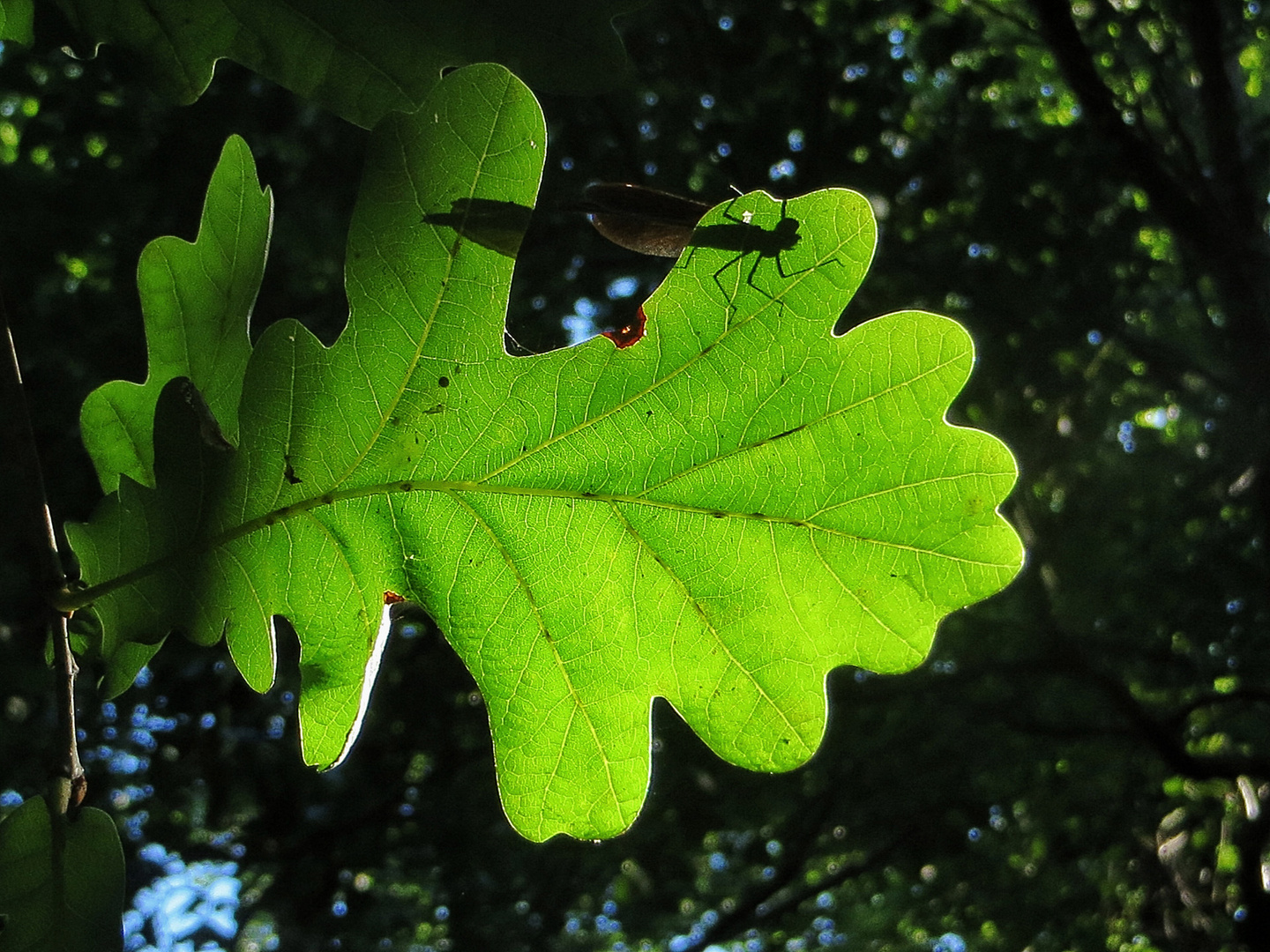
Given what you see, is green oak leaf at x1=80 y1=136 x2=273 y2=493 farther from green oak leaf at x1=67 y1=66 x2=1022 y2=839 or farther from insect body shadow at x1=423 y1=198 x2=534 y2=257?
insect body shadow at x1=423 y1=198 x2=534 y2=257

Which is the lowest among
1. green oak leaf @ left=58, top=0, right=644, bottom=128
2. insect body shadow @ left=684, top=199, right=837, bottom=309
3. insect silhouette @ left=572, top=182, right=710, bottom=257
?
insect body shadow @ left=684, top=199, right=837, bottom=309

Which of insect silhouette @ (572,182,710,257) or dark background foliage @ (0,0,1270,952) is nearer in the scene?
insect silhouette @ (572,182,710,257)

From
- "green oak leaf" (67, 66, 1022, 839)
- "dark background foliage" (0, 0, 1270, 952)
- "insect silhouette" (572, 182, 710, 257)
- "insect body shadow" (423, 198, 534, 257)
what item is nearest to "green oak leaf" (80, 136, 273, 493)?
"green oak leaf" (67, 66, 1022, 839)

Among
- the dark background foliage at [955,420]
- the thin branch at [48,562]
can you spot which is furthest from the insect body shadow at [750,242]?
the dark background foliage at [955,420]

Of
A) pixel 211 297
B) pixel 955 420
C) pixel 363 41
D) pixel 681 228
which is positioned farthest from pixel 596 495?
pixel 955 420

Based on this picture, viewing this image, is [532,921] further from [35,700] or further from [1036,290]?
[1036,290]

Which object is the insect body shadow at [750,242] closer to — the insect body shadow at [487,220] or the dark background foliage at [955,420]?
the insect body shadow at [487,220]

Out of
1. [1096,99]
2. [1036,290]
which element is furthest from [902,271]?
[1096,99]
